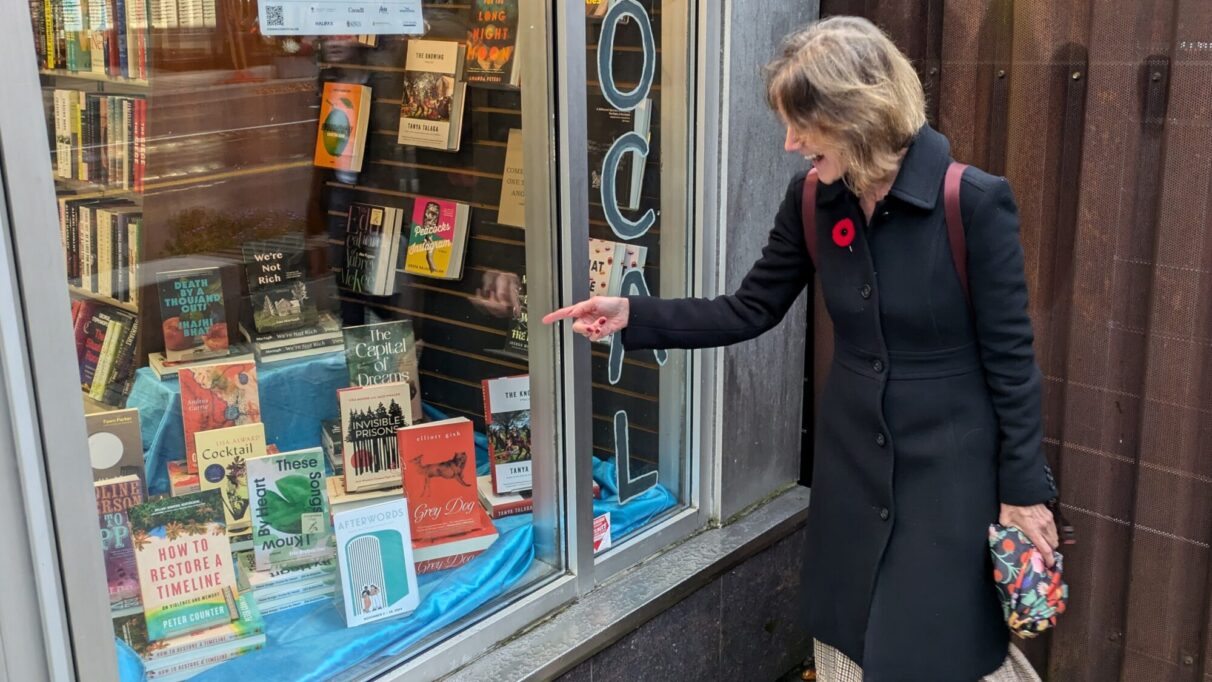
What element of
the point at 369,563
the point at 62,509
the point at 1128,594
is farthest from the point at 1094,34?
the point at 62,509

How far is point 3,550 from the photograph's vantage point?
1.80 m

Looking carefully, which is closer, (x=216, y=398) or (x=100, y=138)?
(x=100, y=138)

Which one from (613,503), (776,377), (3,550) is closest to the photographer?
(3,550)

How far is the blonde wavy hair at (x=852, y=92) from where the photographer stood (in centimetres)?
198

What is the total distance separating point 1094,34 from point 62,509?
8.04ft

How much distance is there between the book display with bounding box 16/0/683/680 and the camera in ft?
7.20

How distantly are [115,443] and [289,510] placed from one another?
1.63 ft

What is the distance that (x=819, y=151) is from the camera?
6.82ft

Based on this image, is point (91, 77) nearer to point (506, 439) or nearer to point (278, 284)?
point (278, 284)

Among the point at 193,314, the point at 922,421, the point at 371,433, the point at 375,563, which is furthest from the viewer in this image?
the point at 371,433

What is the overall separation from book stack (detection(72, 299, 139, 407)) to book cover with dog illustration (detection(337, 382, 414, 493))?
533 mm

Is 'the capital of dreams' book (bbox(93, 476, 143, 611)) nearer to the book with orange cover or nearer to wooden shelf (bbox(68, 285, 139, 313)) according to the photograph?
wooden shelf (bbox(68, 285, 139, 313))

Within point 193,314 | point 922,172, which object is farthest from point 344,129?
point 922,172

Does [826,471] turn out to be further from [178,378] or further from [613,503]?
[178,378]
